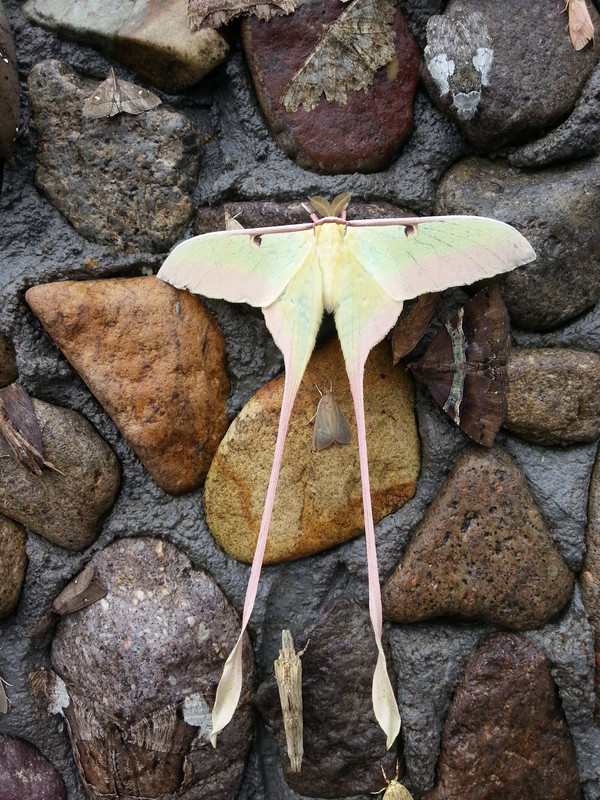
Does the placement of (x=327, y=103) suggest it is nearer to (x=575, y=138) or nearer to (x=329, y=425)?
(x=575, y=138)

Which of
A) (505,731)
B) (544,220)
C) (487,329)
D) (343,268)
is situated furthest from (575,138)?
(505,731)

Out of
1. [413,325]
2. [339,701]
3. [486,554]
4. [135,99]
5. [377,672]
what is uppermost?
[135,99]

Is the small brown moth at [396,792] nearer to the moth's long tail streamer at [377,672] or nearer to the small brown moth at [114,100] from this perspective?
the moth's long tail streamer at [377,672]

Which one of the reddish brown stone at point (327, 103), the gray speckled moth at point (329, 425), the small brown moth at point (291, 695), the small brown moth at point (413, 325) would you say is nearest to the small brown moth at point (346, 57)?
the reddish brown stone at point (327, 103)

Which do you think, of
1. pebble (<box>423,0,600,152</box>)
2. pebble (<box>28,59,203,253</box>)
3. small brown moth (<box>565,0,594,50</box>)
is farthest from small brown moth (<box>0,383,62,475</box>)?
small brown moth (<box>565,0,594,50</box>)

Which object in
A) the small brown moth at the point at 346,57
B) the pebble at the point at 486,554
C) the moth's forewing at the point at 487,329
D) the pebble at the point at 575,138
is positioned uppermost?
the small brown moth at the point at 346,57

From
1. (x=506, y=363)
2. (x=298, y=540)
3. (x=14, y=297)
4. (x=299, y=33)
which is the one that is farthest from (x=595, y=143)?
(x=14, y=297)
